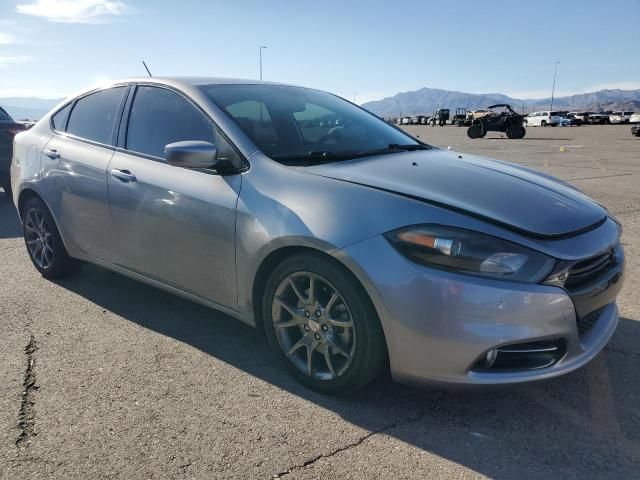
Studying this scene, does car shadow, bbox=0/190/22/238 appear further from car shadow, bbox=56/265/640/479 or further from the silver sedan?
car shadow, bbox=56/265/640/479

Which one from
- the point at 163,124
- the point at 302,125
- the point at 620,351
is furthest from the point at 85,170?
the point at 620,351

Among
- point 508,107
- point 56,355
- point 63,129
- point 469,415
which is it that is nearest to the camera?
point 469,415

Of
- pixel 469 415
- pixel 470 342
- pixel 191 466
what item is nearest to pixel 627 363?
pixel 469 415

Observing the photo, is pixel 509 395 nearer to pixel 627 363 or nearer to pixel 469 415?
pixel 469 415

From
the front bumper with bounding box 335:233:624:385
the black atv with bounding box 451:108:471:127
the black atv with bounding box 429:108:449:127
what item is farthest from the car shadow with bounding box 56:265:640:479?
the black atv with bounding box 429:108:449:127

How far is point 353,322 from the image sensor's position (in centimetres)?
254

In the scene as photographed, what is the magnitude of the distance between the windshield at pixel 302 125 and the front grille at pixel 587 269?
1382 mm

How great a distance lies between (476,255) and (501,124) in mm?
27272

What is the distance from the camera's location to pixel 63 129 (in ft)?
14.2

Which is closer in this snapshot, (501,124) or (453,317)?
(453,317)

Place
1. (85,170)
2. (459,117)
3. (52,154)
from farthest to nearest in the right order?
(459,117) < (52,154) < (85,170)

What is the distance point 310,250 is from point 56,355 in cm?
176

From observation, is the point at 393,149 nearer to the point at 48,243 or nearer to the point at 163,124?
the point at 163,124

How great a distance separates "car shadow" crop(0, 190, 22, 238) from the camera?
21.4 ft
